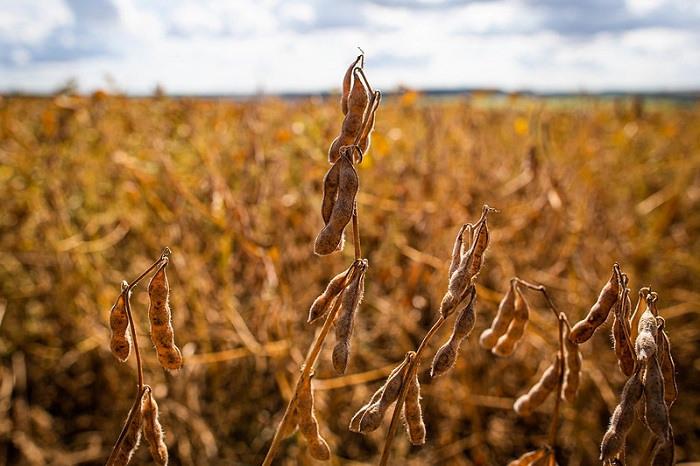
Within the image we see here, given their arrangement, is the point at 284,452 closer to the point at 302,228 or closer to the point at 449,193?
the point at 302,228

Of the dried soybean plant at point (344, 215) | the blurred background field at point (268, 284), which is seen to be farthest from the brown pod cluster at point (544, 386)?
the blurred background field at point (268, 284)

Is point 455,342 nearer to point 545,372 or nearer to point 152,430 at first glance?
point 545,372

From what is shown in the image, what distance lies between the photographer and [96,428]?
2564mm

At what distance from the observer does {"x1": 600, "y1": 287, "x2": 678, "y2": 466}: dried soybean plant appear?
0.60 meters

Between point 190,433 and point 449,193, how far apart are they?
1.53 metres

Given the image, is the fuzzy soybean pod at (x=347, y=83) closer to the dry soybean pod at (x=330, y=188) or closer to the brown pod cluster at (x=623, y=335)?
the dry soybean pod at (x=330, y=188)

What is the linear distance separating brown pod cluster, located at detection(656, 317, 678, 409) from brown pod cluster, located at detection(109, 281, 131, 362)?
0.57m

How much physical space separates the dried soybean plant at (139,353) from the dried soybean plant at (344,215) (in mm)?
144

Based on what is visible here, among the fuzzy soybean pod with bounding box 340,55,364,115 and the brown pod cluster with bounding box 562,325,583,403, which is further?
the brown pod cluster with bounding box 562,325,583,403

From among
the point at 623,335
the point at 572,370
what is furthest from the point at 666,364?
the point at 572,370

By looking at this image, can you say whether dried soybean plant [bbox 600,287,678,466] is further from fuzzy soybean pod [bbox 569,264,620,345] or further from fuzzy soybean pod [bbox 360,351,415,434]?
fuzzy soybean pod [bbox 360,351,415,434]

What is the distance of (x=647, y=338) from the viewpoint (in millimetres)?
590

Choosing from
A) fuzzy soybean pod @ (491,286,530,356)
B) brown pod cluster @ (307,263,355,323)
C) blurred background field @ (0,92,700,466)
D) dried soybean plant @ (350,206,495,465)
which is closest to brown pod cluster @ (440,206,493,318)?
dried soybean plant @ (350,206,495,465)

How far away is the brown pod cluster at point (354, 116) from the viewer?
0.68 m
